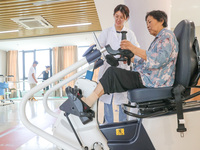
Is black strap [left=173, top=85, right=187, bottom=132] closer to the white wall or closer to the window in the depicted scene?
the window

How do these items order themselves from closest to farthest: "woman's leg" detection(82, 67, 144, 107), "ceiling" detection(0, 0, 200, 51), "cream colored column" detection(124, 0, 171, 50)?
"woman's leg" detection(82, 67, 144, 107)
"cream colored column" detection(124, 0, 171, 50)
"ceiling" detection(0, 0, 200, 51)

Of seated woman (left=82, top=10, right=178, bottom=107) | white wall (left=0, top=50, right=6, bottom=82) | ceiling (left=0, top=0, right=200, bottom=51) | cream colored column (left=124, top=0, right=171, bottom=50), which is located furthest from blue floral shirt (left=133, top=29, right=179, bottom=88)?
white wall (left=0, top=50, right=6, bottom=82)

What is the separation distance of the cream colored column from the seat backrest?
1.57 meters

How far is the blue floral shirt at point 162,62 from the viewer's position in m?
1.12

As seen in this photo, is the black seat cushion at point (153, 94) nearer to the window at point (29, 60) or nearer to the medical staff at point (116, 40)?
the medical staff at point (116, 40)

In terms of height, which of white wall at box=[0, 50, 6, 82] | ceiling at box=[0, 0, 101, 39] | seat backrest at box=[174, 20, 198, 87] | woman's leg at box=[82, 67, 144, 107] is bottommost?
woman's leg at box=[82, 67, 144, 107]

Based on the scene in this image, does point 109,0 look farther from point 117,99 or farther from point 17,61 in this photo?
point 17,61

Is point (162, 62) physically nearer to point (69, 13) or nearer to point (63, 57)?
point (69, 13)

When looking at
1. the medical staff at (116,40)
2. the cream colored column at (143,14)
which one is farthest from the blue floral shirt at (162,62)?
the cream colored column at (143,14)

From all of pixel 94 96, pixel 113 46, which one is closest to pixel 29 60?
pixel 113 46

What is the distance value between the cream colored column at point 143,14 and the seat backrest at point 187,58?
1.57 m

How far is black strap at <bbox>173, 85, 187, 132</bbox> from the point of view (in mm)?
1077

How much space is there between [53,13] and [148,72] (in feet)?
14.8

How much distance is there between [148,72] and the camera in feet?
4.14
